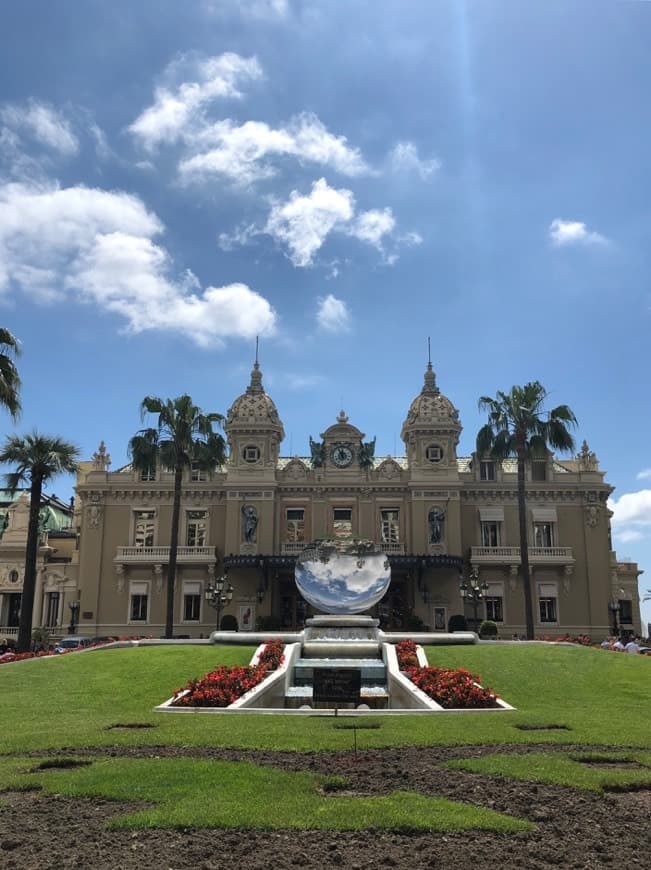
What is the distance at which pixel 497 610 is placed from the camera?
49.1 metres

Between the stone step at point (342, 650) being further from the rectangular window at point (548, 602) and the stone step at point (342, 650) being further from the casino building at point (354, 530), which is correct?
the rectangular window at point (548, 602)

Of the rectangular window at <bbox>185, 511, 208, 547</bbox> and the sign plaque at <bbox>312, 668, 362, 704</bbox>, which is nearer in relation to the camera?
the sign plaque at <bbox>312, 668, 362, 704</bbox>

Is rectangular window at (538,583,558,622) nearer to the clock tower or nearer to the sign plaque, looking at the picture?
the clock tower

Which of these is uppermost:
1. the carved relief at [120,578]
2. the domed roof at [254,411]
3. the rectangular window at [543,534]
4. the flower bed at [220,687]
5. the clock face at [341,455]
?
the domed roof at [254,411]

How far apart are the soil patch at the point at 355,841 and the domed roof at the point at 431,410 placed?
4223cm

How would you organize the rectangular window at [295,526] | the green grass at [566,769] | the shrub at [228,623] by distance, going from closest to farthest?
the green grass at [566,769] < the shrub at [228,623] < the rectangular window at [295,526]

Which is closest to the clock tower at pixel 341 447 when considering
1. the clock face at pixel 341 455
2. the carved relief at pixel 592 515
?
the clock face at pixel 341 455

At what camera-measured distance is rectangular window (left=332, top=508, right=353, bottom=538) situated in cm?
5012

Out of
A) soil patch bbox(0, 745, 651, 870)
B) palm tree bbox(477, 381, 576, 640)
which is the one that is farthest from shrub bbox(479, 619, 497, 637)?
soil patch bbox(0, 745, 651, 870)

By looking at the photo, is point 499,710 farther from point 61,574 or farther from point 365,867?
point 61,574

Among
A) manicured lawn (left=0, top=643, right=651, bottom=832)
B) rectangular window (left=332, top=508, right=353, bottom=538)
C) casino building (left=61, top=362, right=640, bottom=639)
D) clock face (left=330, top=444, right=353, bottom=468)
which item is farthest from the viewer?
clock face (left=330, top=444, right=353, bottom=468)

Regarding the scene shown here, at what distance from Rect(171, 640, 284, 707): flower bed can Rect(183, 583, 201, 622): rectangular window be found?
28.2 m

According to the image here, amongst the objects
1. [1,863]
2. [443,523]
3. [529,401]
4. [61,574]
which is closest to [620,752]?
[1,863]

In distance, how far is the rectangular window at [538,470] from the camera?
5138cm
